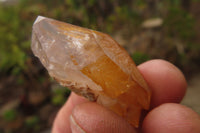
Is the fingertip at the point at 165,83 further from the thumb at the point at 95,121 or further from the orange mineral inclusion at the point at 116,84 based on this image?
the thumb at the point at 95,121

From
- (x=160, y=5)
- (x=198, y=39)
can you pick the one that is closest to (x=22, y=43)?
(x=160, y=5)

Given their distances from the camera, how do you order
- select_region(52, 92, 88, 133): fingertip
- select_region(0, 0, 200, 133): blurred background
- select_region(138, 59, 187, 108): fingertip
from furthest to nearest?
select_region(0, 0, 200, 133): blurred background → select_region(52, 92, 88, 133): fingertip → select_region(138, 59, 187, 108): fingertip

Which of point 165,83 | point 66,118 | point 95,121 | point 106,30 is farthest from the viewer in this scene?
point 106,30

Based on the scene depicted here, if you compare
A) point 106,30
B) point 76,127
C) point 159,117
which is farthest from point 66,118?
point 106,30

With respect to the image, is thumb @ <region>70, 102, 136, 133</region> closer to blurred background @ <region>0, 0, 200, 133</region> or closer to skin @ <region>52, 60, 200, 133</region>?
skin @ <region>52, 60, 200, 133</region>

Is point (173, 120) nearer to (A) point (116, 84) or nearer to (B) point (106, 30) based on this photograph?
(A) point (116, 84)

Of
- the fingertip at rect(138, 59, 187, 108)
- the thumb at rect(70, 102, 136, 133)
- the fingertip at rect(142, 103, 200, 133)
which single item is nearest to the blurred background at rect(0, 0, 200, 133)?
the fingertip at rect(138, 59, 187, 108)

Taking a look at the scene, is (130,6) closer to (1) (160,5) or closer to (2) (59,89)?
(1) (160,5)
